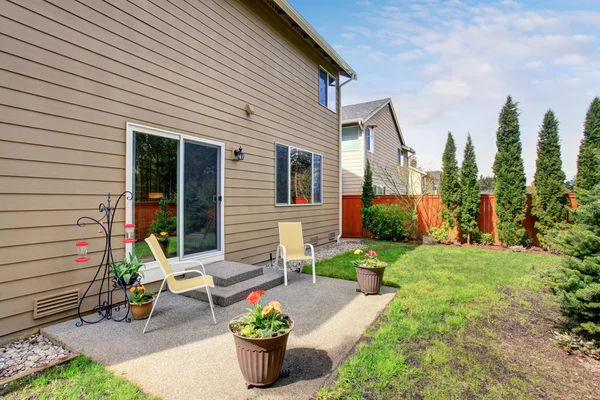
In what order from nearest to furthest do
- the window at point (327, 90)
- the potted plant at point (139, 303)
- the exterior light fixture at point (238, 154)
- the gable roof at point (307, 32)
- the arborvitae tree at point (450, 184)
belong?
1. the potted plant at point (139, 303)
2. the exterior light fixture at point (238, 154)
3. the gable roof at point (307, 32)
4. the window at point (327, 90)
5. the arborvitae tree at point (450, 184)

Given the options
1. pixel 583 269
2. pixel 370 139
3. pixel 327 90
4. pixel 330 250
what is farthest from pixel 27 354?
pixel 370 139

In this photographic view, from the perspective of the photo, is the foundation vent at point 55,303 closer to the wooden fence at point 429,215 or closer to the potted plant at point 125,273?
the potted plant at point 125,273

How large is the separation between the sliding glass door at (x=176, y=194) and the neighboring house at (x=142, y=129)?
2cm

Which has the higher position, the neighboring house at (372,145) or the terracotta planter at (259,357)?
the neighboring house at (372,145)

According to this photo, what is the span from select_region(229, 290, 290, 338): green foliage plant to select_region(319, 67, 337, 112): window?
7.24 meters

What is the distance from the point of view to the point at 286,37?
22.4ft

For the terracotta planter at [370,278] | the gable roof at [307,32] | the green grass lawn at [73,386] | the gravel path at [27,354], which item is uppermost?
the gable roof at [307,32]

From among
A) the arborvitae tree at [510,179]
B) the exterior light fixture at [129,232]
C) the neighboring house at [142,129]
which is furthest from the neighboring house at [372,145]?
the exterior light fixture at [129,232]

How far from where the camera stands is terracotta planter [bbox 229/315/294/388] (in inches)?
75.6

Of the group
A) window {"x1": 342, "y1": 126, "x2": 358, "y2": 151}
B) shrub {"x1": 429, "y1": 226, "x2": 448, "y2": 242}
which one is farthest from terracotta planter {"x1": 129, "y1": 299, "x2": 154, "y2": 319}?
window {"x1": 342, "y1": 126, "x2": 358, "y2": 151}

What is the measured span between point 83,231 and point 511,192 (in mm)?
9325

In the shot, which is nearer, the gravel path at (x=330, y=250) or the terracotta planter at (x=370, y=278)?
the terracotta planter at (x=370, y=278)

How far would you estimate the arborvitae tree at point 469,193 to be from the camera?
8609 millimetres

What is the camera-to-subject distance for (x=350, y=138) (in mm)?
13156
